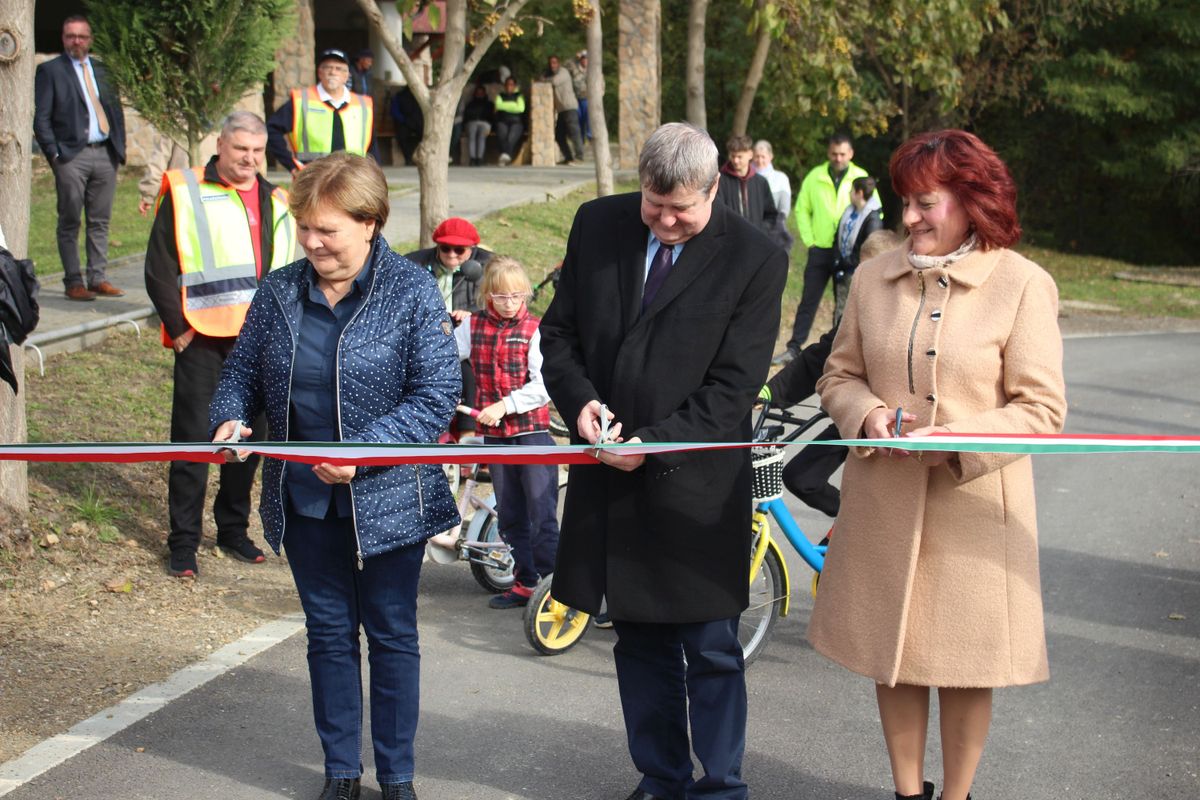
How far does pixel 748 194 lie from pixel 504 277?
257 inches

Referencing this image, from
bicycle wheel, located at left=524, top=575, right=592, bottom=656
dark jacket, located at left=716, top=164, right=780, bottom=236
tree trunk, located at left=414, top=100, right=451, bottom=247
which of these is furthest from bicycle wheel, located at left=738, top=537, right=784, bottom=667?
dark jacket, located at left=716, top=164, right=780, bottom=236

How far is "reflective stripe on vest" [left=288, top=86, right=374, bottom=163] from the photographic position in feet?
35.6

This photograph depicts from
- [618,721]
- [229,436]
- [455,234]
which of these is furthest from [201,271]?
[618,721]

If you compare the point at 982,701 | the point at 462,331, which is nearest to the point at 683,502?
the point at 982,701

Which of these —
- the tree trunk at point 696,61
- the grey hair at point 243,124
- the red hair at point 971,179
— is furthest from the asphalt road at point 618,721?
the tree trunk at point 696,61

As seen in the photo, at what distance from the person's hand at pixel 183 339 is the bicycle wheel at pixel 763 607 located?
2944 millimetres

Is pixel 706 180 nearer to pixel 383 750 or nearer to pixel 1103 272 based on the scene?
pixel 383 750

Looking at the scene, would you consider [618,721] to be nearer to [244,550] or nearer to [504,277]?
[504,277]

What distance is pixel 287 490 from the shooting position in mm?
4211

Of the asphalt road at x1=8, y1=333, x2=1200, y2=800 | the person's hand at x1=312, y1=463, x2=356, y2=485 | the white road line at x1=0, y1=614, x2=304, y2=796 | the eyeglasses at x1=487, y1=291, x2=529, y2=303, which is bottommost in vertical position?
the asphalt road at x1=8, y1=333, x2=1200, y2=800

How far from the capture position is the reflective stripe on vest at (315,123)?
10859mm

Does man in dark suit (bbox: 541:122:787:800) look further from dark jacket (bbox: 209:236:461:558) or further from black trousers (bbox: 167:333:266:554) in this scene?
black trousers (bbox: 167:333:266:554)

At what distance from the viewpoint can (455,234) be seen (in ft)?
24.1

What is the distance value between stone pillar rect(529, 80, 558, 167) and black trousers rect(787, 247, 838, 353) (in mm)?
15626
